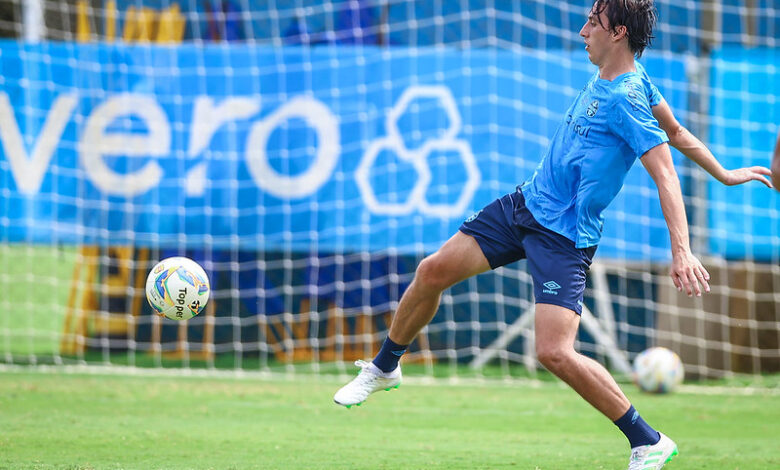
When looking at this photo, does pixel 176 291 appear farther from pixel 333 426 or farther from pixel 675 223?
pixel 675 223

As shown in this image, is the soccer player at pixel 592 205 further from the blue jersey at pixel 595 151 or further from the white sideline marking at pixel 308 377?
the white sideline marking at pixel 308 377

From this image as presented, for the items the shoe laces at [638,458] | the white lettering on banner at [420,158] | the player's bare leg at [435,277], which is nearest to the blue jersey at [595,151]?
the player's bare leg at [435,277]

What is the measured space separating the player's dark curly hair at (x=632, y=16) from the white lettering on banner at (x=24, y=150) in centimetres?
604

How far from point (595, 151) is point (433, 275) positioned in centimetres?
95

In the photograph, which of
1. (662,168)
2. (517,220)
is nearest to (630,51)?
(662,168)

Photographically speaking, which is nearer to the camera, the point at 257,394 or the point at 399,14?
the point at 257,394

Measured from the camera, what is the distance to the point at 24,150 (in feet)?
29.6

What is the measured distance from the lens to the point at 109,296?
9898mm

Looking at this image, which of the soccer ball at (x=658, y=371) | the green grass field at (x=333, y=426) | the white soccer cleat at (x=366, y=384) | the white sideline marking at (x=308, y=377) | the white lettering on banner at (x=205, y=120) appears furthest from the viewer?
the white lettering on banner at (x=205, y=120)

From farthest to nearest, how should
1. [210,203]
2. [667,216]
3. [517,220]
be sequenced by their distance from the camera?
[210,203] < [517,220] < [667,216]

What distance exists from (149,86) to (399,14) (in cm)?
256

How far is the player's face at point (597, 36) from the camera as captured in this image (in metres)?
4.45

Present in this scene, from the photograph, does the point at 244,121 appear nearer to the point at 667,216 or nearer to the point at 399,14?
the point at 399,14

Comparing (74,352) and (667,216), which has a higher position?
(667,216)
